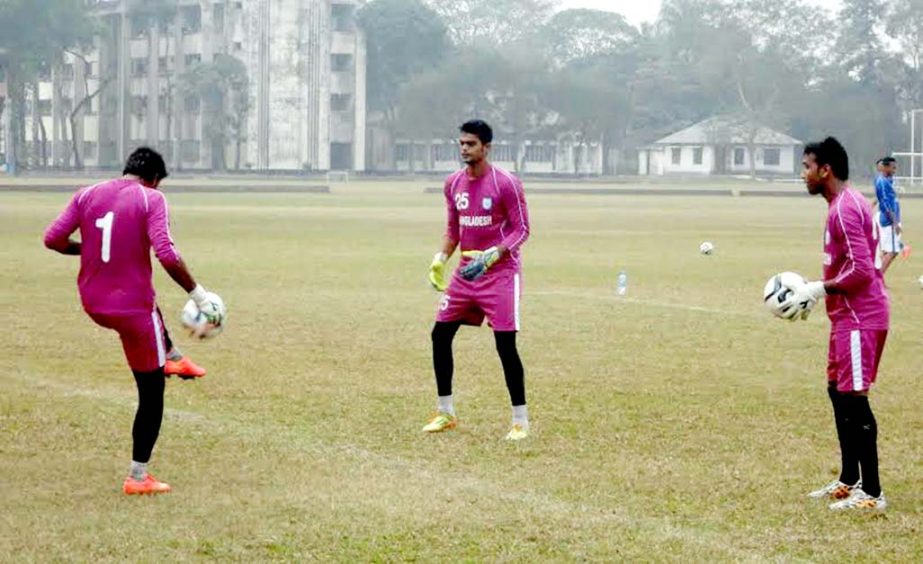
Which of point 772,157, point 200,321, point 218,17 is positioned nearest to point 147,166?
point 200,321

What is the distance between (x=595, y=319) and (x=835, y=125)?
109478mm

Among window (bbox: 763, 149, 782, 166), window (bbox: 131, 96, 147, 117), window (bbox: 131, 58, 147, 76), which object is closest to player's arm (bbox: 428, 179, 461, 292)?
window (bbox: 763, 149, 782, 166)

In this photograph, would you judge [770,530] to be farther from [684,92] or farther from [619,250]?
[684,92]

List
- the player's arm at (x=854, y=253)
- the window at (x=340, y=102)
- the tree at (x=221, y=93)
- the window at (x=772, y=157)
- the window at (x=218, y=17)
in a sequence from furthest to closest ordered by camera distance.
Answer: the window at (x=772, y=157) → the window at (x=340, y=102) → the window at (x=218, y=17) → the tree at (x=221, y=93) → the player's arm at (x=854, y=253)

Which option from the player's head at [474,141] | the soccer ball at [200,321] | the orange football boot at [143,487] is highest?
the player's head at [474,141]

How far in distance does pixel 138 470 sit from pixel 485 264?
310 centimetres

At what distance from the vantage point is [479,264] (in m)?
11.9

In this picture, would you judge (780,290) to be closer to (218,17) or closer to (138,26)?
(218,17)

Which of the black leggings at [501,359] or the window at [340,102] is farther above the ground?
the window at [340,102]

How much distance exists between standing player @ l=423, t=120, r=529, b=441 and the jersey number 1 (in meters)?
3.02

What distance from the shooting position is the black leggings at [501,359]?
11969 millimetres

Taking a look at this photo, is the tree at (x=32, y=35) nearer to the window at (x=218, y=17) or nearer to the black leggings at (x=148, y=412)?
the window at (x=218, y=17)

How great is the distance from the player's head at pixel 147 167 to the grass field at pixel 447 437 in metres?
1.84

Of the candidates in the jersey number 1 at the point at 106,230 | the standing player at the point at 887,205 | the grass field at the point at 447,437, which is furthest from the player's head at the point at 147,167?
the standing player at the point at 887,205
